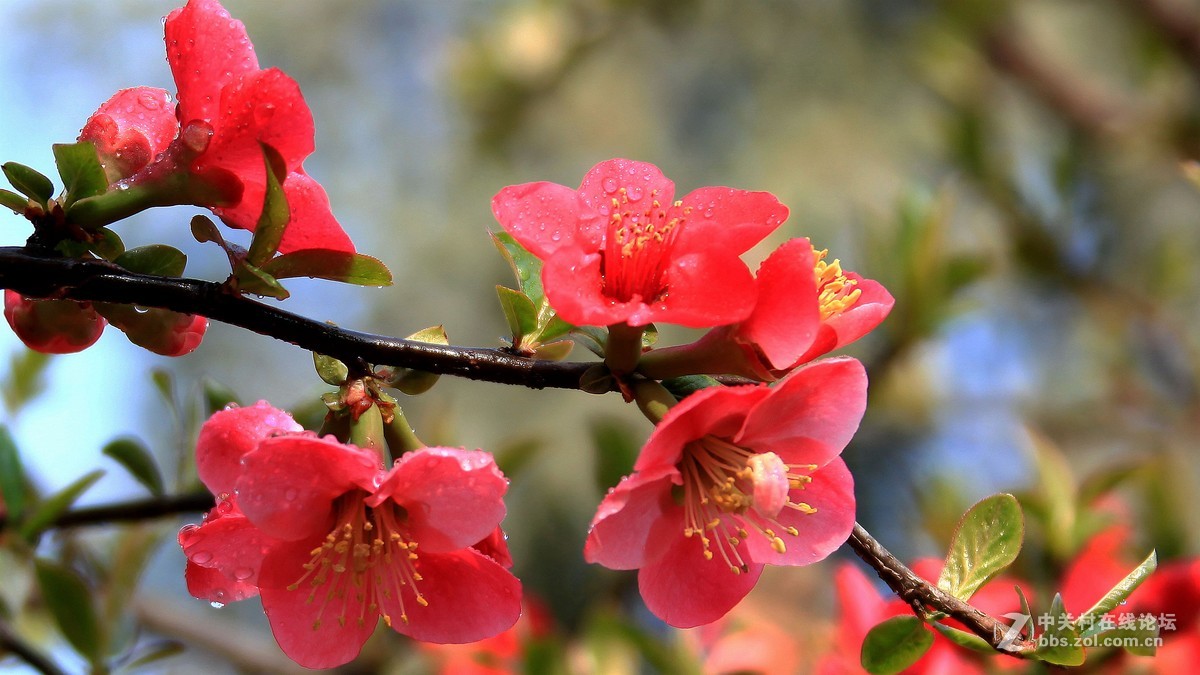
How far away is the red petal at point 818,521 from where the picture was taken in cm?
64

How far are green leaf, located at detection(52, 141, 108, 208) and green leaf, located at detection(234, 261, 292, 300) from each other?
0.13m

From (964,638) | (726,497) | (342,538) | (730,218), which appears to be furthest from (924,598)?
(342,538)

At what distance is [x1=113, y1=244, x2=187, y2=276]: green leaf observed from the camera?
25.3 inches

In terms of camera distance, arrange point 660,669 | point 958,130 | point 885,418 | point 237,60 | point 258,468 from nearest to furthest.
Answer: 1. point 258,468
2. point 237,60
3. point 660,669
4. point 958,130
5. point 885,418

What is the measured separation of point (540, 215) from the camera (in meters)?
0.67

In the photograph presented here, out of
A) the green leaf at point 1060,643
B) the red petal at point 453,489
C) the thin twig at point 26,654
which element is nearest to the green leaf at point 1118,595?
the green leaf at point 1060,643

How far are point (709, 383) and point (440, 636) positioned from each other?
9.8 inches

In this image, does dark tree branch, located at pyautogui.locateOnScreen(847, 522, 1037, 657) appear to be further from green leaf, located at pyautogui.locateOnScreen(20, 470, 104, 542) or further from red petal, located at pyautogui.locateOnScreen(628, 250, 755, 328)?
green leaf, located at pyautogui.locateOnScreen(20, 470, 104, 542)

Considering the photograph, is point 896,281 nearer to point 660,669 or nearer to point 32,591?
point 660,669

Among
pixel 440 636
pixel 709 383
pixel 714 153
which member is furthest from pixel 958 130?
pixel 440 636

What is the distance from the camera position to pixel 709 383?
657mm

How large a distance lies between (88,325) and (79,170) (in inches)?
4.5

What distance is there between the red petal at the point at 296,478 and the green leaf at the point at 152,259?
17cm

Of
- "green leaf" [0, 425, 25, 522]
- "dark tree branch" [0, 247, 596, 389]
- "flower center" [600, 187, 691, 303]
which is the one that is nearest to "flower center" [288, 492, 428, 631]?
"dark tree branch" [0, 247, 596, 389]
